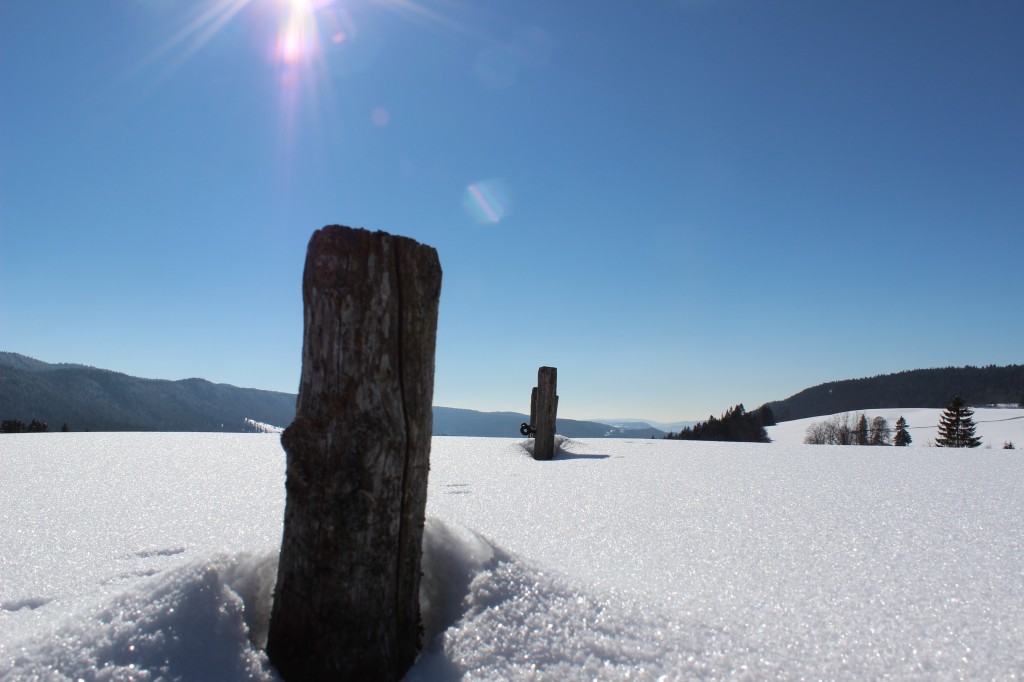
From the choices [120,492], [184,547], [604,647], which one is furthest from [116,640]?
[120,492]

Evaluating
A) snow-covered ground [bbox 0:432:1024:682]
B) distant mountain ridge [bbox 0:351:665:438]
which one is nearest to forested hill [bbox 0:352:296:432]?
distant mountain ridge [bbox 0:351:665:438]

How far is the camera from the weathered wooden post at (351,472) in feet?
5.14

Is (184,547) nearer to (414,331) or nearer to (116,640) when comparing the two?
(116,640)

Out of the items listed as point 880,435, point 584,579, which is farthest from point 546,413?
Result: point 880,435

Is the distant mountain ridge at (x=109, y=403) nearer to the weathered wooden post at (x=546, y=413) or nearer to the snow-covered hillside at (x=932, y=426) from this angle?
the snow-covered hillside at (x=932, y=426)

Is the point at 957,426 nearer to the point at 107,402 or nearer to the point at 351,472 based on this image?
the point at 351,472

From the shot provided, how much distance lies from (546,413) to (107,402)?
553 feet

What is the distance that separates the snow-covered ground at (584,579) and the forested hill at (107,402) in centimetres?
8893

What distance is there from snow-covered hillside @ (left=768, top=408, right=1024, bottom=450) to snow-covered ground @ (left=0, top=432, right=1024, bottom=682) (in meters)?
56.6

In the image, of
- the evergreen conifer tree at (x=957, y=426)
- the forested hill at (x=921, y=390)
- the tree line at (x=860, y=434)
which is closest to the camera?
the evergreen conifer tree at (x=957, y=426)

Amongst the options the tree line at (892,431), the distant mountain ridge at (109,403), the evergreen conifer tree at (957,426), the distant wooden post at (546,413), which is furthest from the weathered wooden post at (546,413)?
the distant mountain ridge at (109,403)

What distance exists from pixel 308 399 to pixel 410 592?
689mm

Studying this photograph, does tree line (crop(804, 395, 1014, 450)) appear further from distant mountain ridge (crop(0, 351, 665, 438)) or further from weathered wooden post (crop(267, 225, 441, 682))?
distant mountain ridge (crop(0, 351, 665, 438))

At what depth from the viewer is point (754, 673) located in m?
1.60
